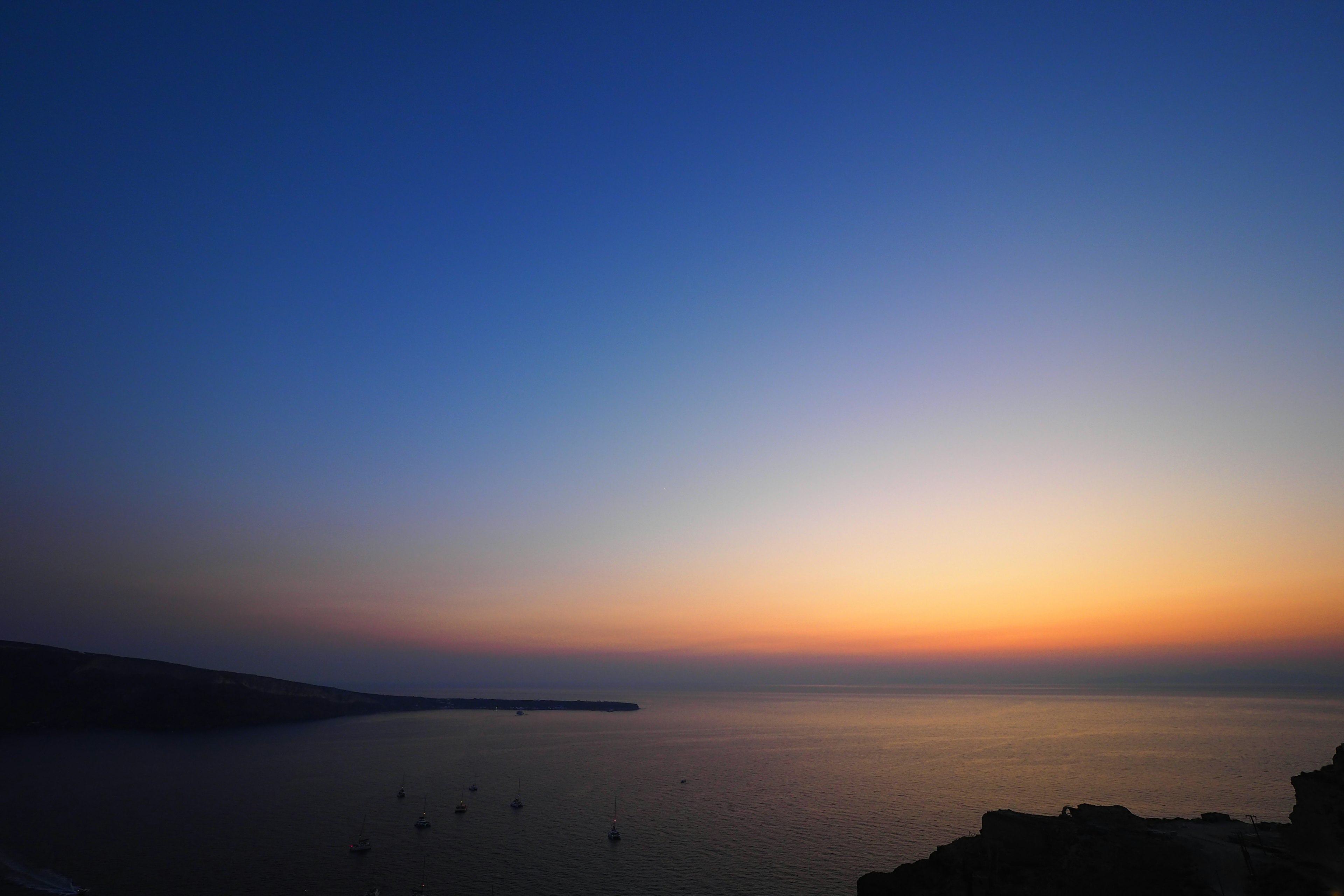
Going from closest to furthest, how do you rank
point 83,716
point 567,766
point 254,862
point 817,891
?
point 817,891 → point 254,862 → point 567,766 → point 83,716

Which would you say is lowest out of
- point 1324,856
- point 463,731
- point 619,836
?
point 463,731

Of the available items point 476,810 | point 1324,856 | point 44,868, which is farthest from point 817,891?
point 44,868

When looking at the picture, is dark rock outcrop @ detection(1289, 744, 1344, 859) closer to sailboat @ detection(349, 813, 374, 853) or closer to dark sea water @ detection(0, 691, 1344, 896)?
dark sea water @ detection(0, 691, 1344, 896)

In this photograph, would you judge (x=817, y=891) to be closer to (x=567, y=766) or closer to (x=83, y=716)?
(x=567, y=766)

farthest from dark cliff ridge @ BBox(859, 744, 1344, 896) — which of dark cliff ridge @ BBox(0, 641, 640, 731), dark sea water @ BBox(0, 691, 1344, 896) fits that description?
dark cliff ridge @ BBox(0, 641, 640, 731)

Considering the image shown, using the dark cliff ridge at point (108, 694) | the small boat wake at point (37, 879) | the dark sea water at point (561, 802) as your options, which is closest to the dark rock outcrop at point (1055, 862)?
the dark sea water at point (561, 802)

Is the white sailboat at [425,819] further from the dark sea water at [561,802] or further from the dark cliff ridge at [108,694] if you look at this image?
the dark cliff ridge at [108,694]
